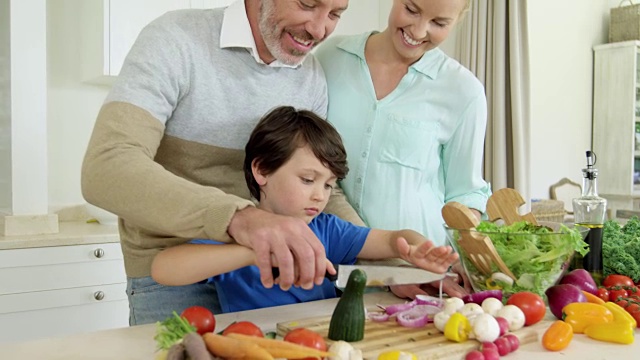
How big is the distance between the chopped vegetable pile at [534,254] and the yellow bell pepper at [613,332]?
0.16 metres

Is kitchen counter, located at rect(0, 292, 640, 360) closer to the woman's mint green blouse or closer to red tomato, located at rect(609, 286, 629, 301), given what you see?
red tomato, located at rect(609, 286, 629, 301)

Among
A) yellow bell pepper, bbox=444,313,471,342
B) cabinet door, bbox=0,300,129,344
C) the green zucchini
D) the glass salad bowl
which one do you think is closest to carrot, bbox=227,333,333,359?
the green zucchini

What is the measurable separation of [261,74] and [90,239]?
153cm

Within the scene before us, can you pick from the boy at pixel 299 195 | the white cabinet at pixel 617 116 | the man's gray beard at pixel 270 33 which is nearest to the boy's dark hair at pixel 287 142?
the boy at pixel 299 195

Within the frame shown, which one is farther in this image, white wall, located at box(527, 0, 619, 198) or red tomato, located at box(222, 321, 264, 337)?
white wall, located at box(527, 0, 619, 198)

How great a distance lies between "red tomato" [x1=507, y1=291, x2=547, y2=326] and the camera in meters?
1.08

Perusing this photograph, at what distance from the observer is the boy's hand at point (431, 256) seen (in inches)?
47.2

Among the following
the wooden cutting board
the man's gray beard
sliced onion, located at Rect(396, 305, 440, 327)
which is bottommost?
the wooden cutting board

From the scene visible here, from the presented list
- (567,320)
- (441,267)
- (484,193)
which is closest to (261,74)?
(441,267)

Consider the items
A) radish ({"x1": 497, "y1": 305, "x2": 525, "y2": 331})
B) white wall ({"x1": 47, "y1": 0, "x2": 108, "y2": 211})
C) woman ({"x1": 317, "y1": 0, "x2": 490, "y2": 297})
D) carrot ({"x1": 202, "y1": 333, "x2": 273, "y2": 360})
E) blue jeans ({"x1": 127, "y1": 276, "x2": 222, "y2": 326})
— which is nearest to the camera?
carrot ({"x1": 202, "y1": 333, "x2": 273, "y2": 360})

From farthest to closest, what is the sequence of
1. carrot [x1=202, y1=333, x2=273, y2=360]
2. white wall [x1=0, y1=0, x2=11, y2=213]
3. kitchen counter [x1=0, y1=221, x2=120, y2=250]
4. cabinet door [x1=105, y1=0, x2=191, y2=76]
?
cabinet door [x1=105, y1=0, x2=191, y2=76]
white wall [x1=0, y1=0, x2=11, y2=213]
kitchen counter [x1=0, y1=221, x2=120, y2=250]
carrot [x1=202, y1=333, x2=273, y2=360]

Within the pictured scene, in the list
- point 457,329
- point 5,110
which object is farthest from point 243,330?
point 5,110

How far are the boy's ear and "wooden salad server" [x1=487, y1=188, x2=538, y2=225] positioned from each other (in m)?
0.51

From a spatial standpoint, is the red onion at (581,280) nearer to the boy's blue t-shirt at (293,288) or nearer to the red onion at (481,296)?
the red onion at (481,296)
